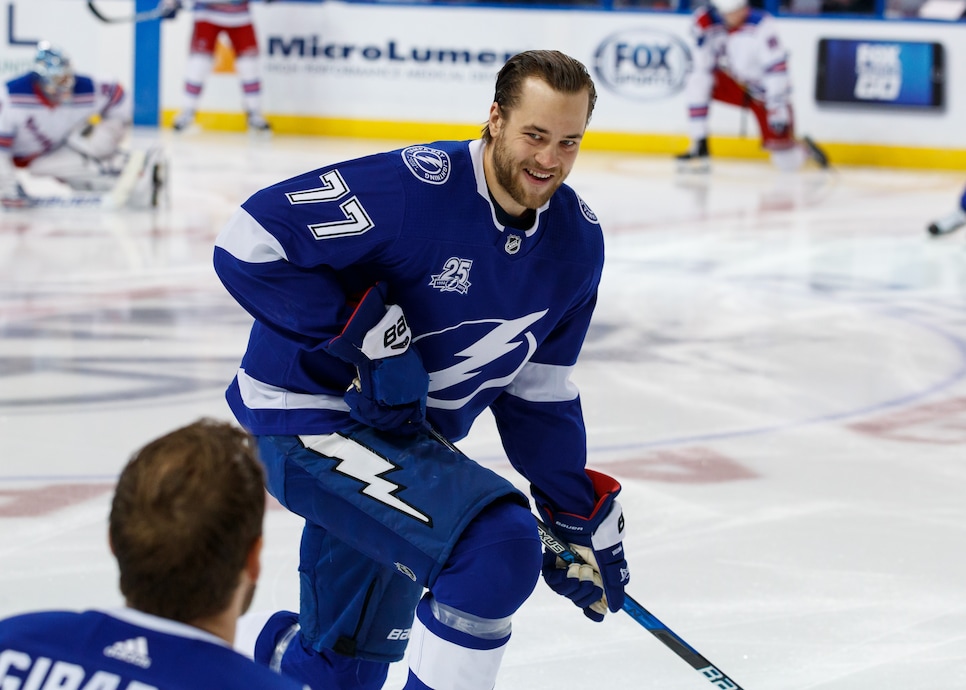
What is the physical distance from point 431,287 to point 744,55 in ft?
28.8

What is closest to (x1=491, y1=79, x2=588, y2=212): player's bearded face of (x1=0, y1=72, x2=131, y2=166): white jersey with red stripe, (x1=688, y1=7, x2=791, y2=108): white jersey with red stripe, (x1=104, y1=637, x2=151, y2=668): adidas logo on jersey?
(x1=104, y1=637, x2=151, y2=668): adidas logo on jersey

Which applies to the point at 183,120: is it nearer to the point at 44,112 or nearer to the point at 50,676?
the point at 44,112

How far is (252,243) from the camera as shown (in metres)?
1.84

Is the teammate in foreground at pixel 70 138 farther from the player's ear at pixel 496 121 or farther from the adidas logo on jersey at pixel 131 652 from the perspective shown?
the adidas logo on jersey at pixel 131 652

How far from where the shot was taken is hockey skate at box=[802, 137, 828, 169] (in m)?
10.4

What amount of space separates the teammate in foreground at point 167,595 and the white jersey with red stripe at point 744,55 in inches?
372

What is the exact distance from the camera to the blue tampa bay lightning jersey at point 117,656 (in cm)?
110

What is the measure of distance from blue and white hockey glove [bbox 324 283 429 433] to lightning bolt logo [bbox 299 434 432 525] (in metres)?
0.04

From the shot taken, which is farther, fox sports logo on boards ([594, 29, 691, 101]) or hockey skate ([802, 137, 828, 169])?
fox sports logo on boards ([594, 29, 691, 101])

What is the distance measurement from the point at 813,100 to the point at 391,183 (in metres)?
9.55

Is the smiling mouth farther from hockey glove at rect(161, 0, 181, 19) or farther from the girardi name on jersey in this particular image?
hockey glove at rect(161, 0, 181, 19)

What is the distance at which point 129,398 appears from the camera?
3.81 m

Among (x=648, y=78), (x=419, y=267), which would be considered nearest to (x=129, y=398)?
(x=419, y=267)

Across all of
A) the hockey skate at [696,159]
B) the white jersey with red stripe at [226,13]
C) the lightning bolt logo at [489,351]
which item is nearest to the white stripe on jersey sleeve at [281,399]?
the lightning bolt logo at [489,351]
